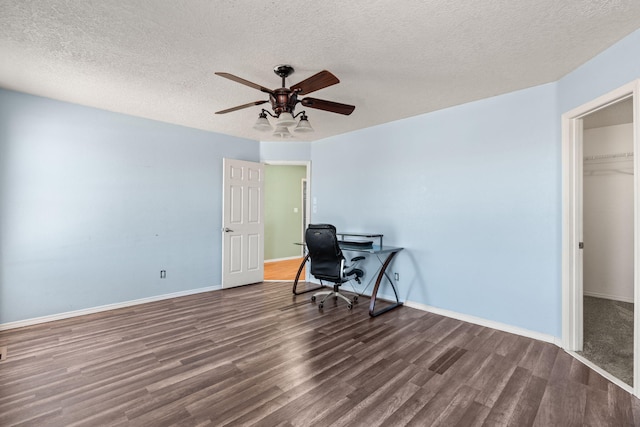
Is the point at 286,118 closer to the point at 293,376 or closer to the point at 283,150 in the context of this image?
the point at 293,376

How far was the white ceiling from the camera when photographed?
1.78 m

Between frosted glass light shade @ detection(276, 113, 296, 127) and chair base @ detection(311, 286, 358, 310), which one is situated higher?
frosted glass light shade @ detection(276, 113, 296, 127)

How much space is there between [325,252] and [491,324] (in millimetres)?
1982

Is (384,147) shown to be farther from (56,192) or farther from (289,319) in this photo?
(56,192)

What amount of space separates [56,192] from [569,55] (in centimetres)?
522

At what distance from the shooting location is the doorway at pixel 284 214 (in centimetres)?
696

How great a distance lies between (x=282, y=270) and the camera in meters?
6.01

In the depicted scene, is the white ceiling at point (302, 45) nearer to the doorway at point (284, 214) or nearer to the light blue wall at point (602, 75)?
the light blue wall at point (602, 75)

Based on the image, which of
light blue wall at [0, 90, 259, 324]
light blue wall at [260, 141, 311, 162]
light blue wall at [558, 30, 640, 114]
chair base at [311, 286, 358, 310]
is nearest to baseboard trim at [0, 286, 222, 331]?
light blue wall at [0, 90, 259, 324]

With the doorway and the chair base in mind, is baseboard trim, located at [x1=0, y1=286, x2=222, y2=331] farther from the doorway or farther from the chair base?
the doorway

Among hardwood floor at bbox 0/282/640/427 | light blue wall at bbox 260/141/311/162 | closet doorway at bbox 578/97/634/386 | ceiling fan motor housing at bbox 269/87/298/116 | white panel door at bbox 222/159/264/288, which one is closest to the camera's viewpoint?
hardwood floor at bbox 0/282/640/427

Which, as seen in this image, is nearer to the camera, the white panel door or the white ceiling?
the white ceiling

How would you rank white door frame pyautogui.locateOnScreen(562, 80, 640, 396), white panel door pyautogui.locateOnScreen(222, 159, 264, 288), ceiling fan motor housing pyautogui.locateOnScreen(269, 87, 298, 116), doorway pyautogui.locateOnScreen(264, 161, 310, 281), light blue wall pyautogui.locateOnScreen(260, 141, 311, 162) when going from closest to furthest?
ceiling fan motor housing pyautogui.locateOnScreen(269, 87, 298, 116)
white door frame pyautogui.locateOnScreen(562, 80, 640, 396)
white panel door pyautogui.locateOnScreen(222, 159, 264, 288)
light blue wall pyautogui.locateOnScreen(260, 141, 311, 162)
doorway pyautogui.locateOnScreen(264, 161, 310, 281)

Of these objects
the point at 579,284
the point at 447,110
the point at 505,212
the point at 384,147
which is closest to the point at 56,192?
the point at 384,147
